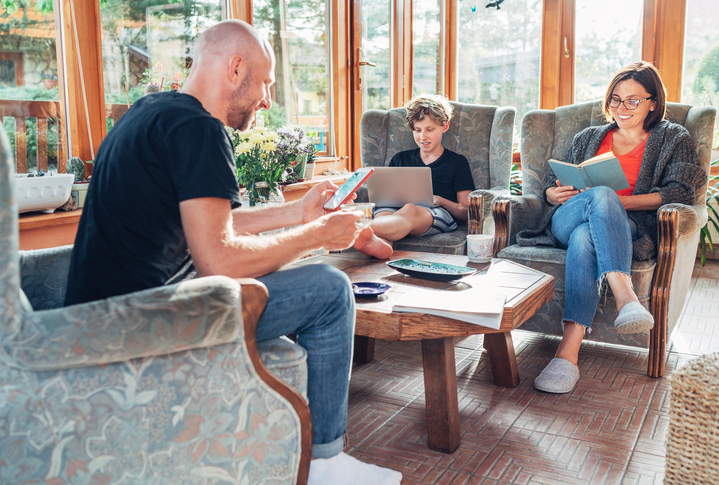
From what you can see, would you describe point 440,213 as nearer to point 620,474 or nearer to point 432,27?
point 620,474

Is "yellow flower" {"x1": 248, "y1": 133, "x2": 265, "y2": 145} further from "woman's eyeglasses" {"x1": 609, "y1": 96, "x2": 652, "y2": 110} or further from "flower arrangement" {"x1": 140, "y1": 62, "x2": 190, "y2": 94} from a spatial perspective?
"woman's eyeglasses" {"x1": 609, "y1": 96, "x2": 652, "y2": 110}

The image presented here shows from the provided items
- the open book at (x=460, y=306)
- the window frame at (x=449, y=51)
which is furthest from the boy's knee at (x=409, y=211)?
the window frame at (x=449, y=51)

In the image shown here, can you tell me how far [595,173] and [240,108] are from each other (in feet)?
5.32

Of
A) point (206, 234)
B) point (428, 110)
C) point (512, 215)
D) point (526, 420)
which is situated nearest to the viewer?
point (206, 234)

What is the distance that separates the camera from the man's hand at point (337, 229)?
1378mm

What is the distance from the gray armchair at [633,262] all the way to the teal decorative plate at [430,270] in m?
0.64

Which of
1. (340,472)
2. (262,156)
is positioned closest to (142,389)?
(340,472)

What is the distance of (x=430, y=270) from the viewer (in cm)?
192

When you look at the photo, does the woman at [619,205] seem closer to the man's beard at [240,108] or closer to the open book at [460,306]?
the open book at [460,306]

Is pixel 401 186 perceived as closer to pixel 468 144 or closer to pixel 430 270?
pixel 468 144

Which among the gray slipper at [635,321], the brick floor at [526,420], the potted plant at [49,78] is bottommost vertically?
the brick floor at [526,420]

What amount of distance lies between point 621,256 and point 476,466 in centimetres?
102

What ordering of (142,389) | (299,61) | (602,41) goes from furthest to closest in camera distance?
(602,41)
(299,61)
(142,389)

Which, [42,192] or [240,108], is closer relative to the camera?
[240,108]
